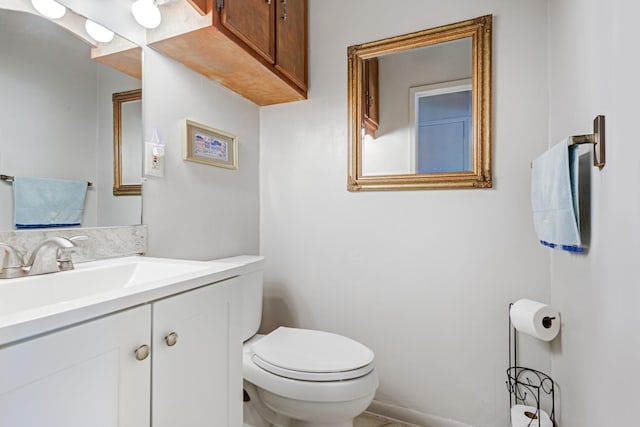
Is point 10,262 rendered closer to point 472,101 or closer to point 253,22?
point 253,22

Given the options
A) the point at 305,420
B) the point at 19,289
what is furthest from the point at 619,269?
the point at 19,289

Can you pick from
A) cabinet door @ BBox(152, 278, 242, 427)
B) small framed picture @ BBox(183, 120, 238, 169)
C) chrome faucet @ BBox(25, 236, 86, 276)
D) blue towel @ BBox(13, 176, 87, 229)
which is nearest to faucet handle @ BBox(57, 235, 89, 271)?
chrome faucet @ BBox(25, 236, 86, 276)

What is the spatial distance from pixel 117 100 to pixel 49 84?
218 mm

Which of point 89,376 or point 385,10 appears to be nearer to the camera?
point 89,376

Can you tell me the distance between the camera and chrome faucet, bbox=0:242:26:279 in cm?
85

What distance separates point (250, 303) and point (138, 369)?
0.88 metres

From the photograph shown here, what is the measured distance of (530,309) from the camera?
126cm

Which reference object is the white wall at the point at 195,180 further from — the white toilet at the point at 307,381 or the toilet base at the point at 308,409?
the toilet base at the point at 308,409

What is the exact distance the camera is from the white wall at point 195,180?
1371mm

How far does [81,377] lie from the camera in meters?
0.58

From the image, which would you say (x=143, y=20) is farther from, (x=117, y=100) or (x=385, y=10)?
(x=385, y=10)

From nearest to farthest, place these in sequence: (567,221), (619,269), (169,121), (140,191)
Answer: (619,269) → (567,221) → (140,191) → (169,121)

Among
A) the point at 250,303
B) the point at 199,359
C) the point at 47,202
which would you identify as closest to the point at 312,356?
the point at 250,303

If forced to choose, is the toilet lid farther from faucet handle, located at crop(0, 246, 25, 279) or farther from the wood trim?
the wood trim
